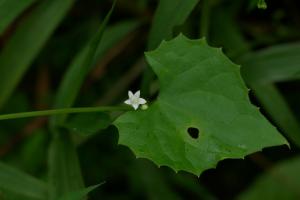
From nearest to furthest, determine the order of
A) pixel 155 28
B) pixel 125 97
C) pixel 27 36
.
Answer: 1. pixel 155 28
2. pixel 27 36
3. pixel 125 97

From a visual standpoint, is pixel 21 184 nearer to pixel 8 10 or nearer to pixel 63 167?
pixel 63 167

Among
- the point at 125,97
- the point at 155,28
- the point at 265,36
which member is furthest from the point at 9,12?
the point at 265,36

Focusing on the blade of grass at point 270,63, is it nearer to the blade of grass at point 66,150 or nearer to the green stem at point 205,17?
the green stem at point 205,17

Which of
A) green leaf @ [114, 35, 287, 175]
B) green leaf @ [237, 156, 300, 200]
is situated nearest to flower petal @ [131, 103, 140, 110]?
green leaf @ [114, 35, 287, 175]

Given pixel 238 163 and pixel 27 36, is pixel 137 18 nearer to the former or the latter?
pixel 27 36

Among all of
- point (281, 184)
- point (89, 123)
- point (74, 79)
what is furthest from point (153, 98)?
point (281, 184)
